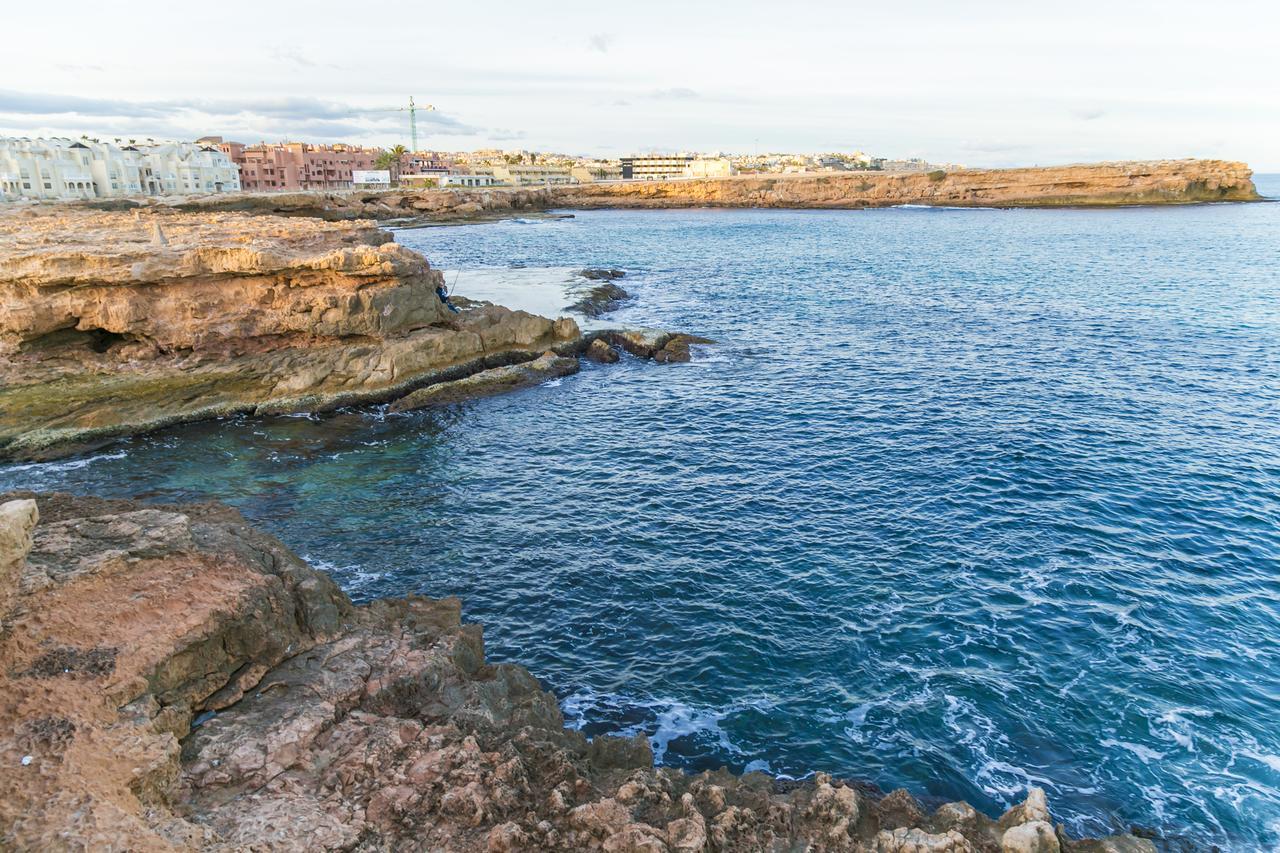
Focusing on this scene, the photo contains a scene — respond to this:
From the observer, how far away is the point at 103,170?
387 feet

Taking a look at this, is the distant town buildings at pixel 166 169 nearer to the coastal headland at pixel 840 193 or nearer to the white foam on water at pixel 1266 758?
the coastal headland at pixel 840 193

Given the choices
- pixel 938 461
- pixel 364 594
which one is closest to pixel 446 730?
pixel 364 594

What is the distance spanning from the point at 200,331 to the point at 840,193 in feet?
570

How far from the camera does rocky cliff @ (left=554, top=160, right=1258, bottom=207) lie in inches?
6265

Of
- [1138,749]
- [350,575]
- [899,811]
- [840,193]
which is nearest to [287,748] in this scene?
[899,811]

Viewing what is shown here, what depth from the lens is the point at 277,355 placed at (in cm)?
3794

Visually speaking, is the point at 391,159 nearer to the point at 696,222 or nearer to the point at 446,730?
the point at 696,222

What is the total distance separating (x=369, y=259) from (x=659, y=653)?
88.8 ft

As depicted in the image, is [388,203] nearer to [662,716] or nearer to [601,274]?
[601,274]

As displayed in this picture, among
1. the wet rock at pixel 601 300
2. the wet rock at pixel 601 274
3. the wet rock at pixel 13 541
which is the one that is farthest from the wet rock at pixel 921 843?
the wet rock at pixel 601 274

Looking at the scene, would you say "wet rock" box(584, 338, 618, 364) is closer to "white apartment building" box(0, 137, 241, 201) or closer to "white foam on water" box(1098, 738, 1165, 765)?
"white foam on water" box(1098, 738, 1165, 765)

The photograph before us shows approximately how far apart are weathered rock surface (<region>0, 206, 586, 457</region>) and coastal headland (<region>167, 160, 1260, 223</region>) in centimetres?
8187

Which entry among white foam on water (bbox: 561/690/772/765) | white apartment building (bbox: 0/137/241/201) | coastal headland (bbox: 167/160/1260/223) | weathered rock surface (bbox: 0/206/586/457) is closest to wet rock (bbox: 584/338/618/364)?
weathered rock surface (bbox: 0/206/586/457)

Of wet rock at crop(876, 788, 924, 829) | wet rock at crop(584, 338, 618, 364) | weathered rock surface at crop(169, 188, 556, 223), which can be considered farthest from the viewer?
weathered rock surface at crop(169, 188, 556, 223)
